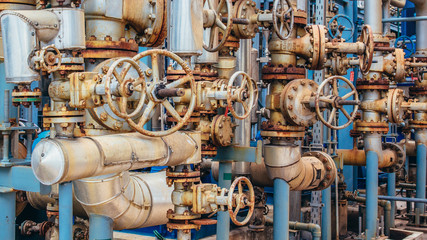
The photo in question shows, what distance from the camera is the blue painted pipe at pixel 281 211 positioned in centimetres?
514

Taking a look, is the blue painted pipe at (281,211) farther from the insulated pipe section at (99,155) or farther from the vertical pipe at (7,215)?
the vertical pipe at (7,215)

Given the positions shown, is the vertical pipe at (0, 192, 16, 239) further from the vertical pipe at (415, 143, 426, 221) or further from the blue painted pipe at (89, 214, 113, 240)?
the vertical pipe at (415, 143, 426, 221)

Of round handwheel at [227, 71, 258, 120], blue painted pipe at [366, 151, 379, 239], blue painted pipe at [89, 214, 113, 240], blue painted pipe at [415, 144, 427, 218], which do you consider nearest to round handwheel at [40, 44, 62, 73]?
blue painted pipe at [89, 214, 113, 240]

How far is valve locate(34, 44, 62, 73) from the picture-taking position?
304cm

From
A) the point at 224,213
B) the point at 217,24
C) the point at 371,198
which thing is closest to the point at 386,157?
the point at 371,198

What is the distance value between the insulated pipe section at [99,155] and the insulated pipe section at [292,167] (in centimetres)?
163

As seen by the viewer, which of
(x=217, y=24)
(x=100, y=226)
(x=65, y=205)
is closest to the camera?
(x=65, y=205)

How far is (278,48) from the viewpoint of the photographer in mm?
5219

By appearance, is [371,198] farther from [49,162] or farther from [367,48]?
[49,162]

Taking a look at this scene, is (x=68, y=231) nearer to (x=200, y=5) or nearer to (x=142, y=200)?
(x=142, y=200)

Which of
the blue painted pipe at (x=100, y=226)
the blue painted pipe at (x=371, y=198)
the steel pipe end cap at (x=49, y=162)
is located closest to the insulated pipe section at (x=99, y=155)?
the steel pipe end cap at (x=49, y=162)

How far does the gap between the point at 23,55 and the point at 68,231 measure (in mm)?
958

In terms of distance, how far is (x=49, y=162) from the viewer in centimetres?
284

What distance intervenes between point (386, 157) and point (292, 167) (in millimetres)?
2384
